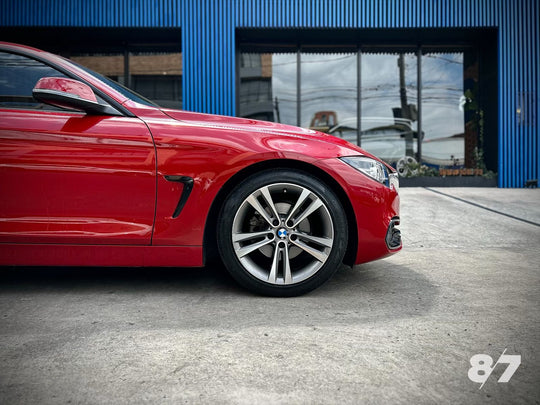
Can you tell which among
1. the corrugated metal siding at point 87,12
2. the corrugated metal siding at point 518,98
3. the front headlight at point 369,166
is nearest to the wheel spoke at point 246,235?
the front headlight at point 369,166

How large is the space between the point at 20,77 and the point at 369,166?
2.13m

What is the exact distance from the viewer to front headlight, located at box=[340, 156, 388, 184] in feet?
8.57

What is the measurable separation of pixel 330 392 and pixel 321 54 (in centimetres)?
998

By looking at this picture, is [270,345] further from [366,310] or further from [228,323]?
[366,310]

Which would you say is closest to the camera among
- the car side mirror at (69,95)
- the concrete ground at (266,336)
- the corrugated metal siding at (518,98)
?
the concrete ground at (266,336)

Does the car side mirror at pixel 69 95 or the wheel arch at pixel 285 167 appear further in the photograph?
the wheel arch at pixel 285 167

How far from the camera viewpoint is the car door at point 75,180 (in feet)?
8.00

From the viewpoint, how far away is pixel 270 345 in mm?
1922

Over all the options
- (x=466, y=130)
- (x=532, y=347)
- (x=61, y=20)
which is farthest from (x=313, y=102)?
(x=532, y=347)

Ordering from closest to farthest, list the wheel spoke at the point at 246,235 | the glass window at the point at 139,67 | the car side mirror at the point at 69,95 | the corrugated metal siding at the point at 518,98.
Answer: the car side mirror at the point at 69,95 < the wheel spoke at the point at 246,235 < the corrugated metal siding at the point at 518,98 < the glass window at the point at 139,67

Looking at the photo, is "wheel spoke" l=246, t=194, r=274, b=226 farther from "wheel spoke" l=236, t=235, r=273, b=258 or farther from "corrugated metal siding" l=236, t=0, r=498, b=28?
"corrugated metal siding" l=236, t=0, r=498, b=28

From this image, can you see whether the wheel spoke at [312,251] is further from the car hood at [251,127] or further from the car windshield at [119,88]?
the car windshield at [119,88]

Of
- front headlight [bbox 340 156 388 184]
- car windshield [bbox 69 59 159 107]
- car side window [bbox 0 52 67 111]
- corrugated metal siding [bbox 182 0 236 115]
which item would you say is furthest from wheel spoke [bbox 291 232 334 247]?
corrugated metal siding [bbox 182 0 236 115]

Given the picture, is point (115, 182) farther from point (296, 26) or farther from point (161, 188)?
point (296, 26)
